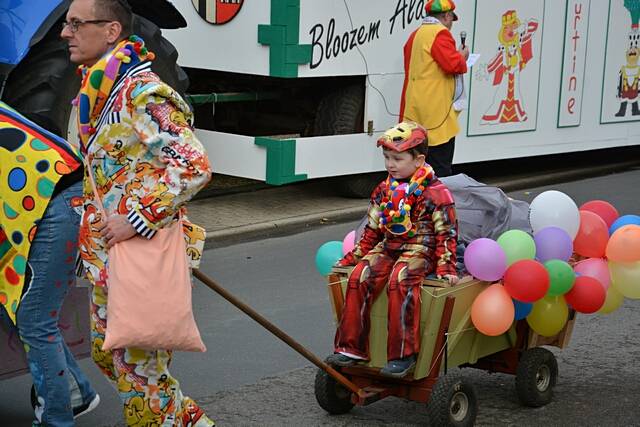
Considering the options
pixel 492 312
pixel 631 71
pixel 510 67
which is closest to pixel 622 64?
pixel 631 71

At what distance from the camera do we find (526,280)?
4.78 m

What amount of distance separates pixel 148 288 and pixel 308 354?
108 centimetres

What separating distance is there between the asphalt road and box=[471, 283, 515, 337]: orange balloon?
21.8 inches

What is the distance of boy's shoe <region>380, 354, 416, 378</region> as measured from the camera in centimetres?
464

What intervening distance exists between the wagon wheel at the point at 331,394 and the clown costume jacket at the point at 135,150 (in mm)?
1392

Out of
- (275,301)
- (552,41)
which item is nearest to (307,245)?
(275,301)

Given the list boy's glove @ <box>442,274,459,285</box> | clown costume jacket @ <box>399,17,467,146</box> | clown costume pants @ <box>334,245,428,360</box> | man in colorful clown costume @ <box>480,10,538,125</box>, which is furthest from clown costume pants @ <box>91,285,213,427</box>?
man in colorful clown costume @ <box>480,10,538,125</box>

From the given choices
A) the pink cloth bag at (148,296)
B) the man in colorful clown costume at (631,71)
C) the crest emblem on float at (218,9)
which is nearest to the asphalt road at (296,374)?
the pink cloth bag at (148,296)

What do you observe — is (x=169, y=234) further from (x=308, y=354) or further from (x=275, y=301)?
(x=275, y=301)

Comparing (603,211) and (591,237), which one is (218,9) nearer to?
(603,211)

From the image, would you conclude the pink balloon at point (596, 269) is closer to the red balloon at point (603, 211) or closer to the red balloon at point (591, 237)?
the red balloon at point (591, 237)

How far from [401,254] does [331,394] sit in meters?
0.71

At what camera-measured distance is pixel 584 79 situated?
42.4 feet

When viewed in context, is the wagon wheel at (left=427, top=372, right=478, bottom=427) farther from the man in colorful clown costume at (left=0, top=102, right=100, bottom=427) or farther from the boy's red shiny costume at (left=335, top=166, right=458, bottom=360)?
the man in colorful clown costume at (left=0, top=102, right=100, bottom=427)
